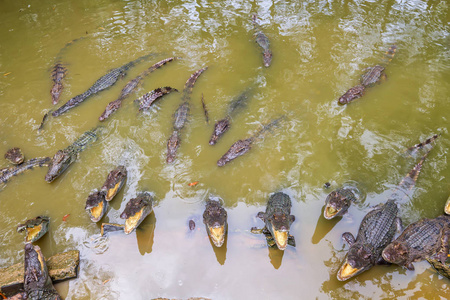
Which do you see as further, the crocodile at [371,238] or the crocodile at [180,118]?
the crocodile at [180,118]

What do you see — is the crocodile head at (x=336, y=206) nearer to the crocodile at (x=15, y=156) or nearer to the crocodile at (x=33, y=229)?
→ the crocodile at (x=33, y=229)

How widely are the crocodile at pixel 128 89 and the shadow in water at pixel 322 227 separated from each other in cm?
477

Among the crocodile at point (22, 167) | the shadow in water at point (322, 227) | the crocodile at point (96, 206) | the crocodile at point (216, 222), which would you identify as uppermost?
the crocodile at point (216, 222)

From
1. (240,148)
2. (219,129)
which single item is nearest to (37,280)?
(240,148)

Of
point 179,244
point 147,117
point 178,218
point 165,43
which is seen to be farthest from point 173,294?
point 165,43

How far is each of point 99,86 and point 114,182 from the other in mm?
3139

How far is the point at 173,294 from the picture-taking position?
400 centimetres

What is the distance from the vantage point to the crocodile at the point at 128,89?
6.64 m

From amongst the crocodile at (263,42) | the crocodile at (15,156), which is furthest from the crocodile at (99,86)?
the crocodile at (263,42)

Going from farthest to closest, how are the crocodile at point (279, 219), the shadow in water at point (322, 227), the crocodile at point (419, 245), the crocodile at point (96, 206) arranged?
1. the crocodile at point (96, 206)
2. the shadow in water at point (322, 227)
3. the crocodile at point (279, 219)
4. the crocodile at point (419, 245)

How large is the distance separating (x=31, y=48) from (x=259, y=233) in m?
8.46

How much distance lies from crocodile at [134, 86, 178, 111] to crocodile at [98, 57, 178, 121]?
1.34 ft

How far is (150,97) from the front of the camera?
266 inches

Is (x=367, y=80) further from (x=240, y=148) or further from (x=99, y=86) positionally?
(x=99, y=86)
